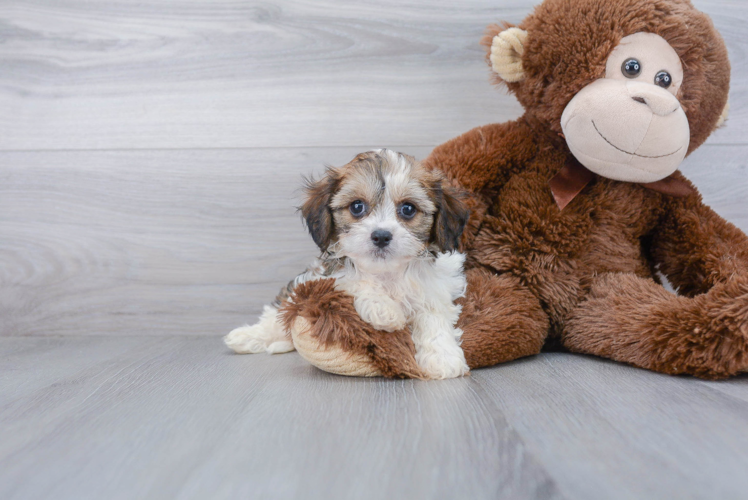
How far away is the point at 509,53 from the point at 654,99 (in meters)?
0.40

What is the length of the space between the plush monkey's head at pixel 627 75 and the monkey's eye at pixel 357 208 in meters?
0.61

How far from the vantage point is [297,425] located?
3.25ft

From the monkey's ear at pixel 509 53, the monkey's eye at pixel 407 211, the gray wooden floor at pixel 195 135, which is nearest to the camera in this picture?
the monkey's eye at pixel 407 211

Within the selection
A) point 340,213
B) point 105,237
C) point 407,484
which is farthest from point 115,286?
A: point 407,484

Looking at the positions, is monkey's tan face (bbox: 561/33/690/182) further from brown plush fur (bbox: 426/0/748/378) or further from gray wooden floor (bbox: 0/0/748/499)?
gray wooden floor (bbox: 0/0/748/499)

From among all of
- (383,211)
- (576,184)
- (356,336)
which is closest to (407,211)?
(383,211)

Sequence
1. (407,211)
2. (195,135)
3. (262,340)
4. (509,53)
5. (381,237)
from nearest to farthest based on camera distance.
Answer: (381,237)
(407,211)
(509,53)
(262,340)
(195,135)

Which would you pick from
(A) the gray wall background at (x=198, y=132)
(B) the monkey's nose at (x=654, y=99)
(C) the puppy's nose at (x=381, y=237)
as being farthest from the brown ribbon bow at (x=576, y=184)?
(C) the puppy's nose at (x=381, y=237)

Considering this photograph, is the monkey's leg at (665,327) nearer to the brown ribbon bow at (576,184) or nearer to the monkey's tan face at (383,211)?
the brown ribbon bow at (576,184)

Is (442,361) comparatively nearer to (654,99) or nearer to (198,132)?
(654,99)

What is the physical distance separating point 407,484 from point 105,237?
1688 millimetres

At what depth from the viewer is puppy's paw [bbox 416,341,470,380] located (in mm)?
1303

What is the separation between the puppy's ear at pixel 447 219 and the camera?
4.48ft

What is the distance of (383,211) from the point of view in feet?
4.33
